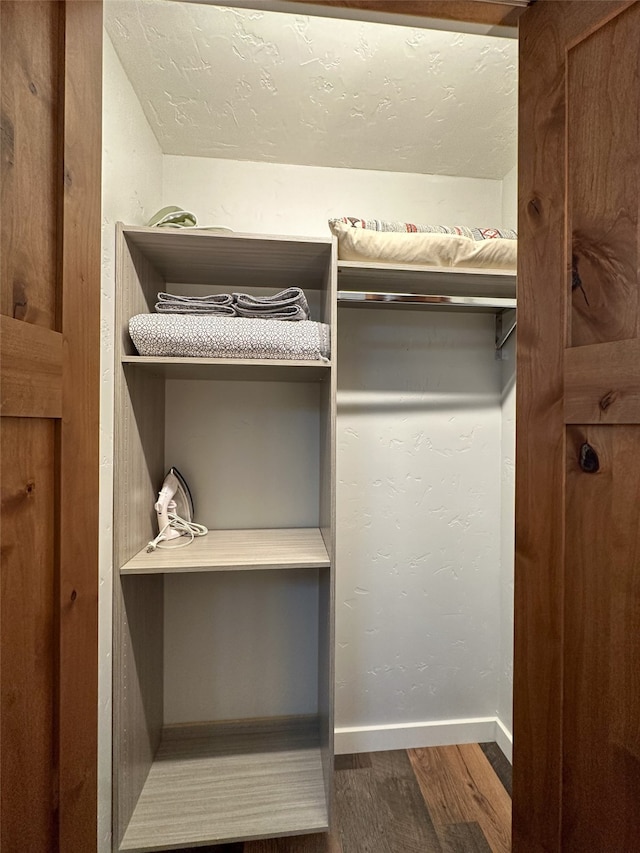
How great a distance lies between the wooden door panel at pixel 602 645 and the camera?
515 mm

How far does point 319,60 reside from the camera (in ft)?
3.61

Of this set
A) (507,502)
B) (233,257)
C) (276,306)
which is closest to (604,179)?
(276,306)

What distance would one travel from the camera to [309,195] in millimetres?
1545

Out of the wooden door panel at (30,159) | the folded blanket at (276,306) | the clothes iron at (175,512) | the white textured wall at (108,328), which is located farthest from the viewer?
the clothes iron at (175,512)

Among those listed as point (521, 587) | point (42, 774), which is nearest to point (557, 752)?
point (521, 587)

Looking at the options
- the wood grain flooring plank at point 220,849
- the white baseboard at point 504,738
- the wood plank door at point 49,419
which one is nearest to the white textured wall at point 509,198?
the wood plank door at point 49,419

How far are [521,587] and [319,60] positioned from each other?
1315 millimetres

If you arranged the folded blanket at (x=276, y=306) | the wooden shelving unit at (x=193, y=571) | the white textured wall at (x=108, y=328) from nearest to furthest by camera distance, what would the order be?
the white textured wall at (x=108, y=328), the wooden shelving unit at (x=193, y=571), the folded blanket at (x=276, y=306)

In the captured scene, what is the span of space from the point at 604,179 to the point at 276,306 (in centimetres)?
82

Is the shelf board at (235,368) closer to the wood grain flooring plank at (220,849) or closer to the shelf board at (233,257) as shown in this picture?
the shelf board at (233,257)

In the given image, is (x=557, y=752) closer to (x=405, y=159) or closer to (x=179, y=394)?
(x=179, y=394)

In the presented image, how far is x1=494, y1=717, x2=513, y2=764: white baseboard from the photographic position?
155 centimetres

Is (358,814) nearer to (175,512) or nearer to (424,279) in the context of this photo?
(175,512)

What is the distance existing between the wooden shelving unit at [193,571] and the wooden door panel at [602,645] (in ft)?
2.19
